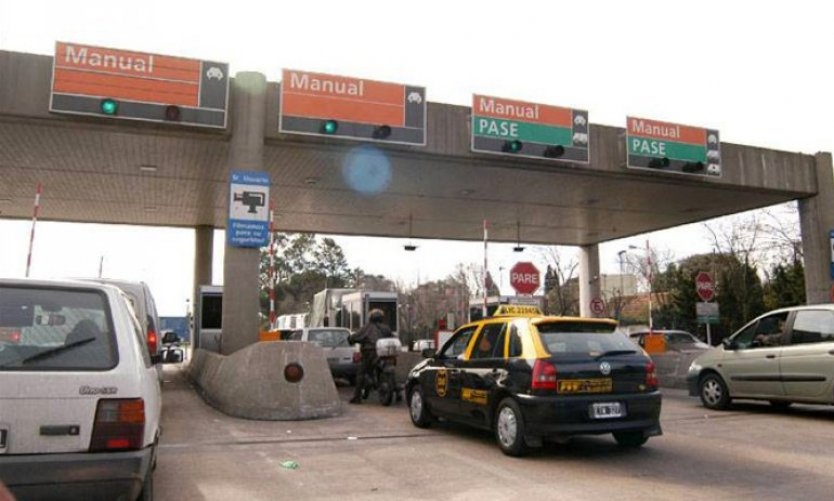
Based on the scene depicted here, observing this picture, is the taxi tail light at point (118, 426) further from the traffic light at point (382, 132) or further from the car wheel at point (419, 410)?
the traffic light at point (382, 132)

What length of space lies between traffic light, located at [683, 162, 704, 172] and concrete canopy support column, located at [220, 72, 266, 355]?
10.4m

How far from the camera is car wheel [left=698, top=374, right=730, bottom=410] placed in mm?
11680

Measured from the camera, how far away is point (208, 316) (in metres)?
23.7

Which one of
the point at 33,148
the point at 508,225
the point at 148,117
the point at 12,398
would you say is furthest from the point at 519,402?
the point at 508,225

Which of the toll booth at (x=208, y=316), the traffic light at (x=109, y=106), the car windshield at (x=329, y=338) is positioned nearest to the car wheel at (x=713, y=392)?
the car windshield at (x=329, y=338)

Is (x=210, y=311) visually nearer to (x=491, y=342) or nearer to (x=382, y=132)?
(x=382, y=132)

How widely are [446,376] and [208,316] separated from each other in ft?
54.0

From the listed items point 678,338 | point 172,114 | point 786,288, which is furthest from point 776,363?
point 786,288

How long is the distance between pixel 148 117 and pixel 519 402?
9.13 metres

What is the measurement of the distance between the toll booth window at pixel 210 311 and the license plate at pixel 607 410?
1839cm

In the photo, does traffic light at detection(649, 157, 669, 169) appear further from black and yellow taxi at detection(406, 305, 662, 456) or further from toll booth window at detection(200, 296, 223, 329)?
toll booth window at detection(200, 296, 223, 329)

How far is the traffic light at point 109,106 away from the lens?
1245 centimetres

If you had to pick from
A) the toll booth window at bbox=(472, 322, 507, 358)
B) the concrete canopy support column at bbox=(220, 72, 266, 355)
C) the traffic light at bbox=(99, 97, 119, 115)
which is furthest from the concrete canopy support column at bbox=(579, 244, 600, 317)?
the traffic light at bbox=(99, 97, 119, 115)

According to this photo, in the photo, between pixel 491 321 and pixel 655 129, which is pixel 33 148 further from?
pixel 655 129
